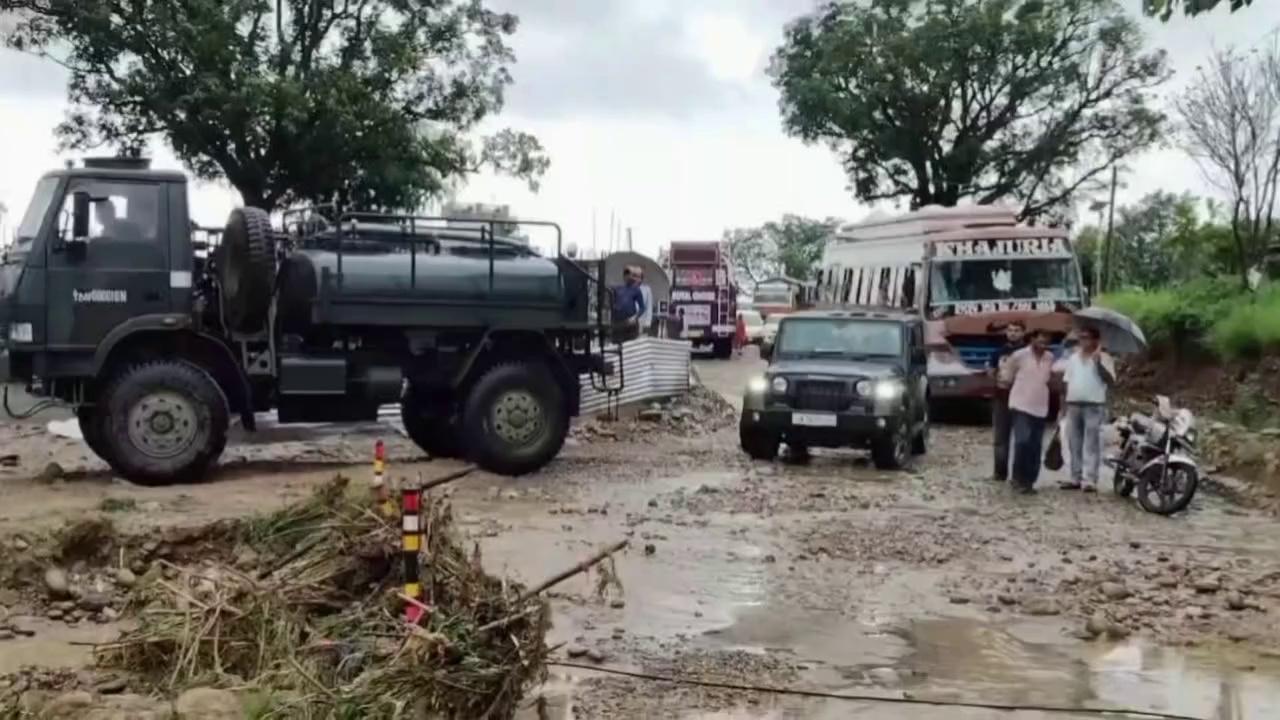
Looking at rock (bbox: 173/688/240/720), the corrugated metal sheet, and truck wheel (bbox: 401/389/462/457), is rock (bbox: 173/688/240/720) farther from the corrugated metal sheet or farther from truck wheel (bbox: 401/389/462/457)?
the corrugated metal sheet

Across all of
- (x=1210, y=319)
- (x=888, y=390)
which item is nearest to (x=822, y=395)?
(x=888, y=390)

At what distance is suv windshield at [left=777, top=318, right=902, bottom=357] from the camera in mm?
16641

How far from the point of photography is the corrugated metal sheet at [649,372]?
19.1m

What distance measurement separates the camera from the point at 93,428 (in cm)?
1284

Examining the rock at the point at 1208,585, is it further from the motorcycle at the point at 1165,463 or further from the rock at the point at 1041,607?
the motorcycle at the point at 1165,463

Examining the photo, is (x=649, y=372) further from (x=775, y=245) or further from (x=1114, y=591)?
(x=775, y=245)

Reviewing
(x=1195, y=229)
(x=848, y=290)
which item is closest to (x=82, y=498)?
(x=848, y=290)

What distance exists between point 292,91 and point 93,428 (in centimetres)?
1157

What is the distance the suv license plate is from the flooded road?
504 millimetres

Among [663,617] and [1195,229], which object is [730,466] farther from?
[1195,229]

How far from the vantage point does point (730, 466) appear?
15852mm

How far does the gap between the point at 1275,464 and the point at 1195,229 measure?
2753 centimetres

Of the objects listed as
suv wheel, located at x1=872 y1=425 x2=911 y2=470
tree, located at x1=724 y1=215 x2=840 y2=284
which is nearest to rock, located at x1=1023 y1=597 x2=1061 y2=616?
suv wheel, located at x1=872 y1=425 x2=911 y2=470

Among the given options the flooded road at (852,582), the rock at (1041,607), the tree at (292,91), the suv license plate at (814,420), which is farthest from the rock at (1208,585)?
the tree at (292,91)
